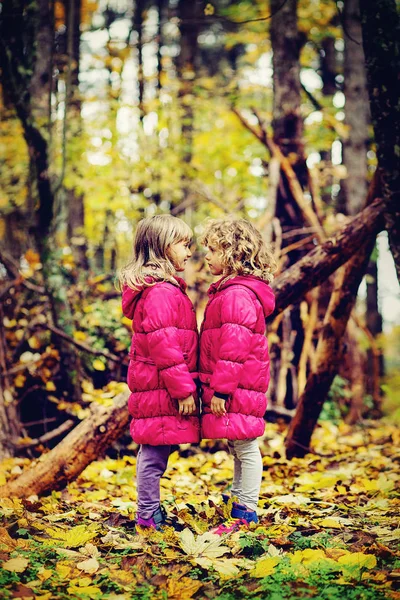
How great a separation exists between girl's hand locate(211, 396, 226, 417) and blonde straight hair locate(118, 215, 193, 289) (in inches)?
28.5

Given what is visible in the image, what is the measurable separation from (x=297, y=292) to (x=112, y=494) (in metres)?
2.03

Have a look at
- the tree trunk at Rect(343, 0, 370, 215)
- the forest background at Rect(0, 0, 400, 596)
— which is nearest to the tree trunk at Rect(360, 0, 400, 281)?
the forest background at Rect(0, 0, 400, 596)

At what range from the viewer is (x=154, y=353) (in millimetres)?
2783

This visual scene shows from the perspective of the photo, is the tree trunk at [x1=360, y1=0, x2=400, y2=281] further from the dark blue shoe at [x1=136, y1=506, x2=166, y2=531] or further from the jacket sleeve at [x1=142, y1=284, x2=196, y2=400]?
the dark blue shoe at [x1=136, y1=506, x2=166, y2=531]

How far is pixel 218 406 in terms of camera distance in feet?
9.16

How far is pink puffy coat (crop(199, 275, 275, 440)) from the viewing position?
278 centimetres

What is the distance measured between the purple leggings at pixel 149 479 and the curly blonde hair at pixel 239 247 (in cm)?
110

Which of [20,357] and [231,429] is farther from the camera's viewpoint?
[20,357]

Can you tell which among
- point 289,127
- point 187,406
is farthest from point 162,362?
point 289,127

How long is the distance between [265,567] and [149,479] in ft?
2.86

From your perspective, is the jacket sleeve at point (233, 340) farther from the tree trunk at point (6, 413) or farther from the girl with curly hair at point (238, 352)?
the tree trunk at point (6, 413)

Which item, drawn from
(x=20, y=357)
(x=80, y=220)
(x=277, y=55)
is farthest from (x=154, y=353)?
(x=80, y=220)

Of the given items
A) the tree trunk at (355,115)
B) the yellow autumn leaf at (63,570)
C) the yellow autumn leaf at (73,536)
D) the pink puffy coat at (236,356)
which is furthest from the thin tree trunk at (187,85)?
the yellow autumn leaf at (63,570)

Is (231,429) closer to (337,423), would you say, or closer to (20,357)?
(20,357)
